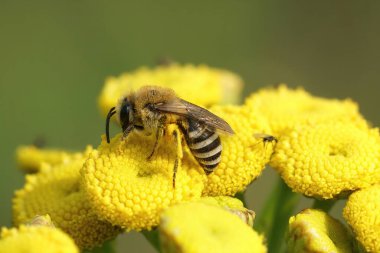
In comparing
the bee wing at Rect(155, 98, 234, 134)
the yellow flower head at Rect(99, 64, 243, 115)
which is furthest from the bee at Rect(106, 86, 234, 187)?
the yellow flower head at Rect(99, 64, 243, 115)

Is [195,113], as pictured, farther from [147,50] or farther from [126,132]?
[147,50]

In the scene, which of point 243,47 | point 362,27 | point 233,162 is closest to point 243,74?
point 243,47

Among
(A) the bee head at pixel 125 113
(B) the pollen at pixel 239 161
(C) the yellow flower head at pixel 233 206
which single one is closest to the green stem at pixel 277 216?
(B) the pollen at pixel 239 161

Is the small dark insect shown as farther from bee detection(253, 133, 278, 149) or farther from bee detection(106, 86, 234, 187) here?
bee detection(106, 86, 234, 187)

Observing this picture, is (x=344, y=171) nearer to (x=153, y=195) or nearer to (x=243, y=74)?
(x=153, y=195)

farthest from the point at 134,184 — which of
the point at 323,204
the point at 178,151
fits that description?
the point at 323,204

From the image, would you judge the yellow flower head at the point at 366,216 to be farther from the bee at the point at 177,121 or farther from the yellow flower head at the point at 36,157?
the yellow flower head at the point at 36,157
